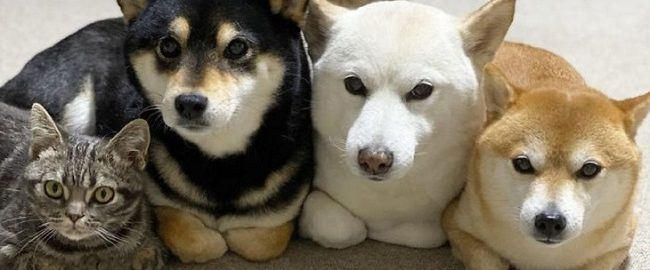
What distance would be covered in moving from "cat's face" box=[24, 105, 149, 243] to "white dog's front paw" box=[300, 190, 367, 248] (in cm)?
34

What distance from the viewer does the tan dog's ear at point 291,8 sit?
65.6 inches

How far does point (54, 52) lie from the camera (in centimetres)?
204

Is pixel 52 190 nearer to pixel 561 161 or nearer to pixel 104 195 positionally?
pixel 104 195

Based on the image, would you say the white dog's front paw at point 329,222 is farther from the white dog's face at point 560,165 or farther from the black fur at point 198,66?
the white dog's face at point 560,165

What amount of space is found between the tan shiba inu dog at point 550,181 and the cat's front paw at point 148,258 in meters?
0.57

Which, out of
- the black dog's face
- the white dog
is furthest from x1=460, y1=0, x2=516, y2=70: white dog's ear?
the black dog's face

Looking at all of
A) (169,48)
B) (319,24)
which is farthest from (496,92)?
(169,48)

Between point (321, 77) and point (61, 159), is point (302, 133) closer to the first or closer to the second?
point (321, 77)

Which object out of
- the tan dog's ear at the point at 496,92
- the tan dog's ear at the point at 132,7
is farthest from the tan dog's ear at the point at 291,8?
the tan dog's ear at the point at 496,92

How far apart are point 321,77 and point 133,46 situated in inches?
13.7

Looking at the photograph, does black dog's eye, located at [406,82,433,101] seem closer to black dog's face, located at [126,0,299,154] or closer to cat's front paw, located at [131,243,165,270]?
black dog's face, located at [126,0,299,154]

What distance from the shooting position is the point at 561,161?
4.95 ft

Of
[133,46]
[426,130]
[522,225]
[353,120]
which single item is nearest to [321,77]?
[353,120]

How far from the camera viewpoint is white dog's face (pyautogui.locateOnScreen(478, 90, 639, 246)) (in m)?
1.49
